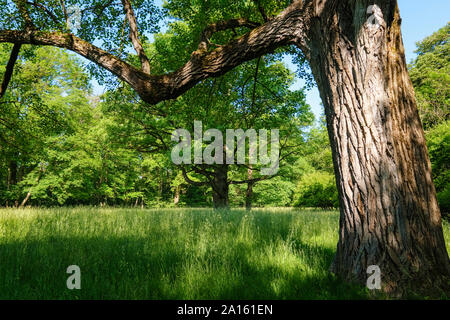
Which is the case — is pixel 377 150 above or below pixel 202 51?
below

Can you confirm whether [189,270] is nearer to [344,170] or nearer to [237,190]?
[344,170]

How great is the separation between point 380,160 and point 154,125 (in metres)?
13.0

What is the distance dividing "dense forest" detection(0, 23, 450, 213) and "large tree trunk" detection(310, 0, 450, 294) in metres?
3.26

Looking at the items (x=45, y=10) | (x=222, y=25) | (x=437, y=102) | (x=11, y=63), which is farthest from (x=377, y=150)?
(x=437, y=102)

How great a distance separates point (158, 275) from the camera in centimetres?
266

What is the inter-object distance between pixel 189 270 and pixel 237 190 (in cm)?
3413

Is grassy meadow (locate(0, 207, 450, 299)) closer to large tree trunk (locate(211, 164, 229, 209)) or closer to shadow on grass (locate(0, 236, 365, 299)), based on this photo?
shadow on grass (locate(0, 236, 365, 299))

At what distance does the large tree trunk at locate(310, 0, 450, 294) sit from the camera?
2.40 meters

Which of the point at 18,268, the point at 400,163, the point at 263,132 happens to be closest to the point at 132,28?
the point at 18,268

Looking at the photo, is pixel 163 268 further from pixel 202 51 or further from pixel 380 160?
pixel 202 51

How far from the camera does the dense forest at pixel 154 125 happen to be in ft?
30.2

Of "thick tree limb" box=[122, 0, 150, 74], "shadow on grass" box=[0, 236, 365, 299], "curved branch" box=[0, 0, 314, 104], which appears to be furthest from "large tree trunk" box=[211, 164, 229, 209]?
"shadow on grass" box=[0, 236, 365, 299]

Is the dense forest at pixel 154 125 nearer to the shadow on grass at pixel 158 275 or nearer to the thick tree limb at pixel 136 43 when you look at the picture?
the thick tree limb at pixel 136 43
